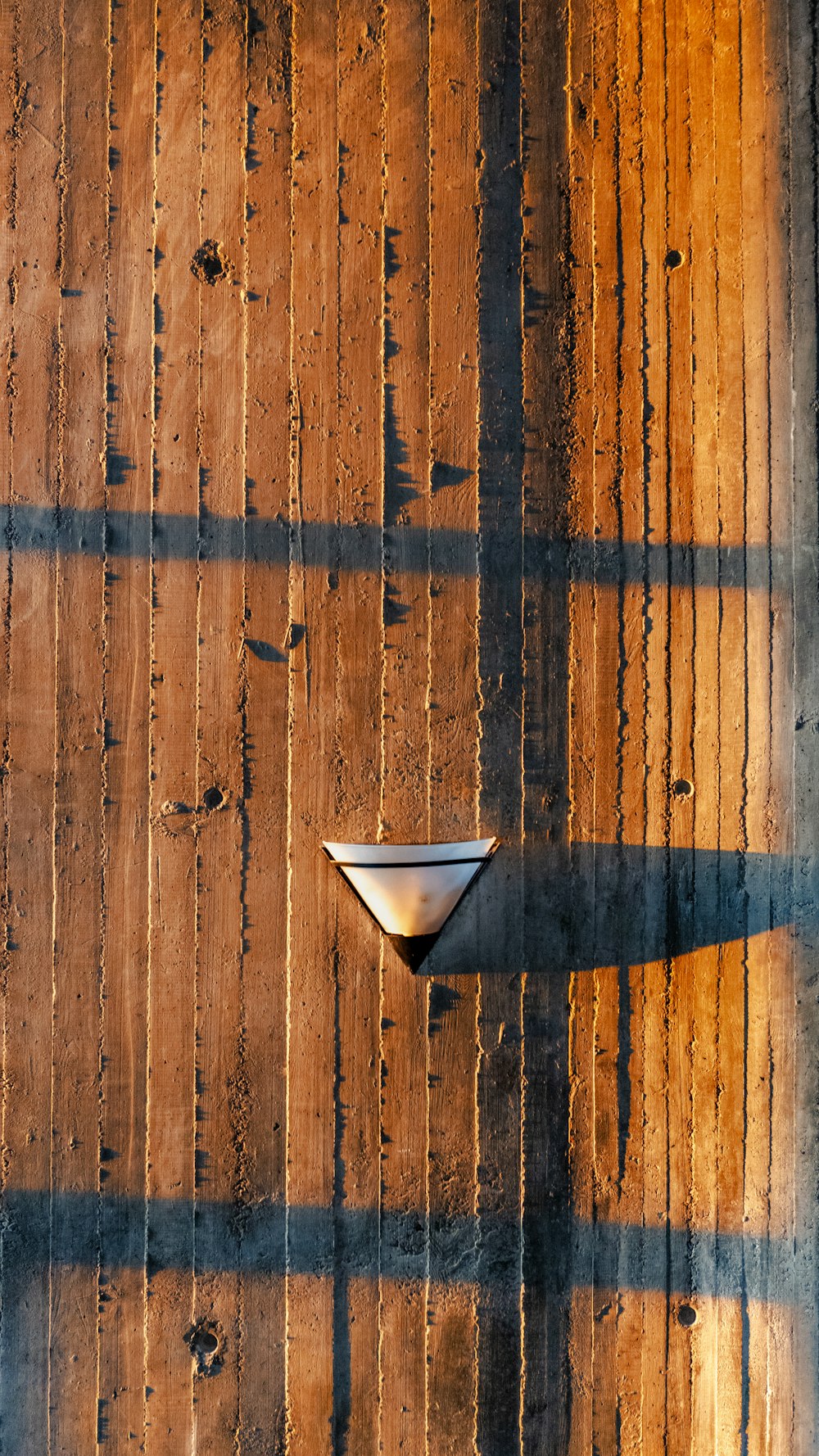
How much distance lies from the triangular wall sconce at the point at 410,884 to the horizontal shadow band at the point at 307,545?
103cm

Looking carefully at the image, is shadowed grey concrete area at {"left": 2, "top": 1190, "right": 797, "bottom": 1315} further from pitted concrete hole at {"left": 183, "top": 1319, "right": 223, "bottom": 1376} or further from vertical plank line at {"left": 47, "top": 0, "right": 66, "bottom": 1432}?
vertical plank line at {"left": 47, "top": 0, "right": 66, "bottom": 1432}

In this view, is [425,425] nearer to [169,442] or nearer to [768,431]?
[169,442]

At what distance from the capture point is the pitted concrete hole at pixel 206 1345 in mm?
2654

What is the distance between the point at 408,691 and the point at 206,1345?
8.17 ft

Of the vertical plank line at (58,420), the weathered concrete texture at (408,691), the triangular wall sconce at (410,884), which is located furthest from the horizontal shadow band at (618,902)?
the vertical plank line at (58,420)

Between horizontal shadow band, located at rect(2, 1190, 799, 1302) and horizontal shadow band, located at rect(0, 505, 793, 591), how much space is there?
7.77 ft

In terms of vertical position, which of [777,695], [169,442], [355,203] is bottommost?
[777,695]

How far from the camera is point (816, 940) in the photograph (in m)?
2.79

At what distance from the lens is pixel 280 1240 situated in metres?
2.67

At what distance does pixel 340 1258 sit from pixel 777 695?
2.64 m

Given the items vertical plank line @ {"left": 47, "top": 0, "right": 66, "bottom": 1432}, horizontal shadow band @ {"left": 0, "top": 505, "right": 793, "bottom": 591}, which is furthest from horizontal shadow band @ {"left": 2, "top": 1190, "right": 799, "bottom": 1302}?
horizontal shadow band @ {"left": 0, "top": 505, "right": 793, "bottom": 591}

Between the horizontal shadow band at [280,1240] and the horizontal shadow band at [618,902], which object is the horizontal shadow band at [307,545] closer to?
the horizontal shadow band at [618,902]

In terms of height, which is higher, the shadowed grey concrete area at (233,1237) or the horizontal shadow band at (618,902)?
the horizontal shadow band at (618,902)

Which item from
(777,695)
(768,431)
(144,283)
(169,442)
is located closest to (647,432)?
(768,431)
